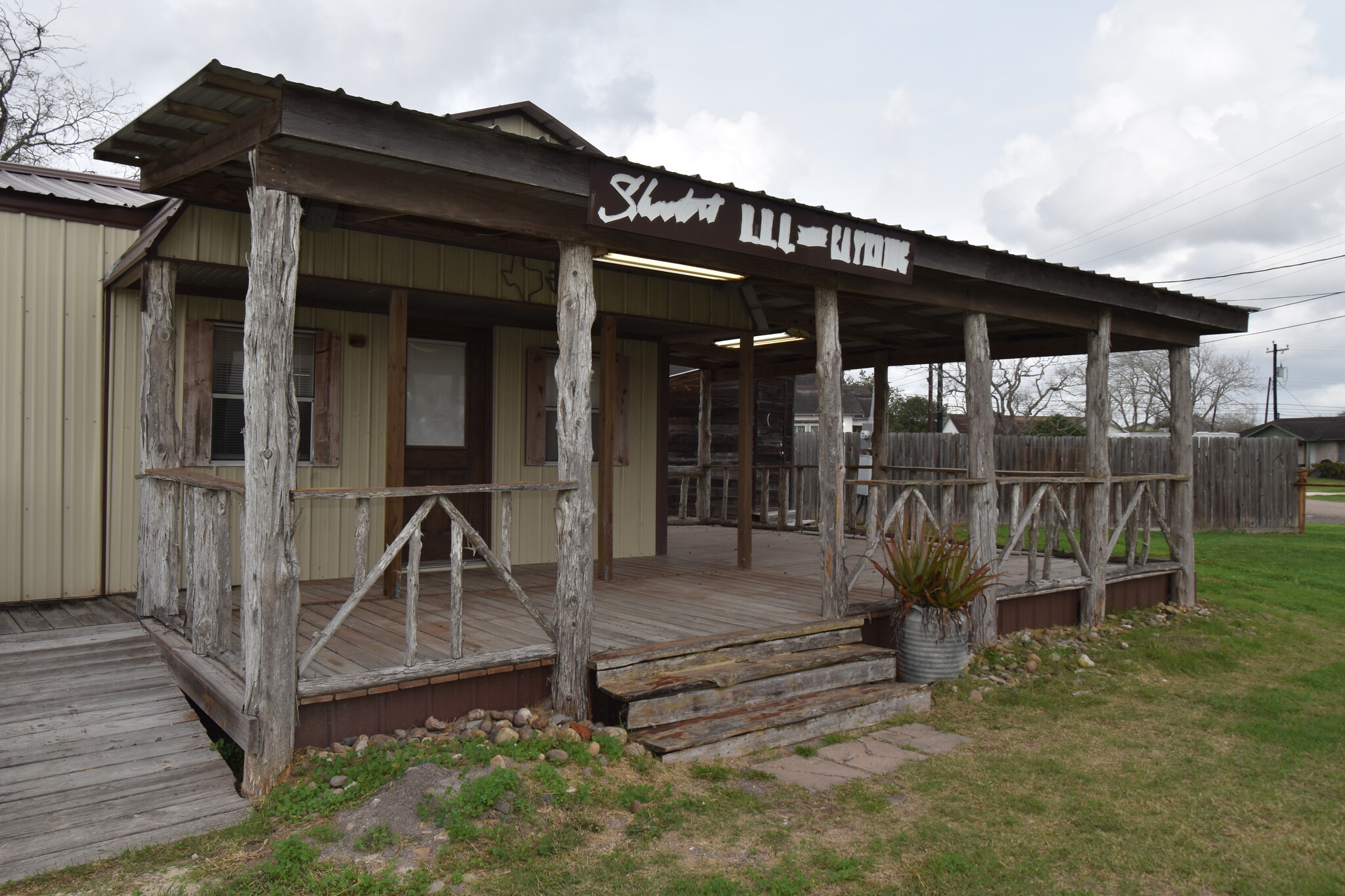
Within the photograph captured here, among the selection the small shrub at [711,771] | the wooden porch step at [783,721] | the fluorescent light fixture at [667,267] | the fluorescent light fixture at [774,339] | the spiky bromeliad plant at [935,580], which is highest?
the fluorescent light fixture at [667,267]

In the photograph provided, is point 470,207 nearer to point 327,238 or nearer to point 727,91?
point 327,238

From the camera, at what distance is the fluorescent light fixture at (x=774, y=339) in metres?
9.30

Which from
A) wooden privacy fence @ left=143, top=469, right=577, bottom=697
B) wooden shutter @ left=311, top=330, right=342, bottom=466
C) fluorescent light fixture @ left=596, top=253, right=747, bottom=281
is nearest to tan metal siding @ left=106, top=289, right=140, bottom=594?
wooden shutter @ left=311, top=330, right=342, bottom=466

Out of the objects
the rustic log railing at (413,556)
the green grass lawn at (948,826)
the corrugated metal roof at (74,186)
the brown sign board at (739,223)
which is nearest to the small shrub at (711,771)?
the green grass lawn at (948,826)

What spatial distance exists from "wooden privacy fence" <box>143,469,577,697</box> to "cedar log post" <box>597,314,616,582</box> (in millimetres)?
2555

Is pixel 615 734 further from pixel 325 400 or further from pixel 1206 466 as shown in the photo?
pixel 1206 466

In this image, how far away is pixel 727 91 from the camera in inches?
1682

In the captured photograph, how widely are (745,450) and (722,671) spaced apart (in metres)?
3.62

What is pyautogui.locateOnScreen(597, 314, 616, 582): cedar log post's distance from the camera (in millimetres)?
7609

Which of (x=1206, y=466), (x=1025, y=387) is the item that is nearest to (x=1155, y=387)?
(x=1025, y=387)

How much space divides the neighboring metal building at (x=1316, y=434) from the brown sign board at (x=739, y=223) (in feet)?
181

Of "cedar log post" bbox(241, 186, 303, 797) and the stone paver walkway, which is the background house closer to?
the stone paver walkway

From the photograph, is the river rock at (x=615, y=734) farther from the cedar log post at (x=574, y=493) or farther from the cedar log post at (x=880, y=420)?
the cedar log post at (x=880, y=420)

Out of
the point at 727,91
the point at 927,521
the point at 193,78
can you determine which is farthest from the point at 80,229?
the point at 727,91
